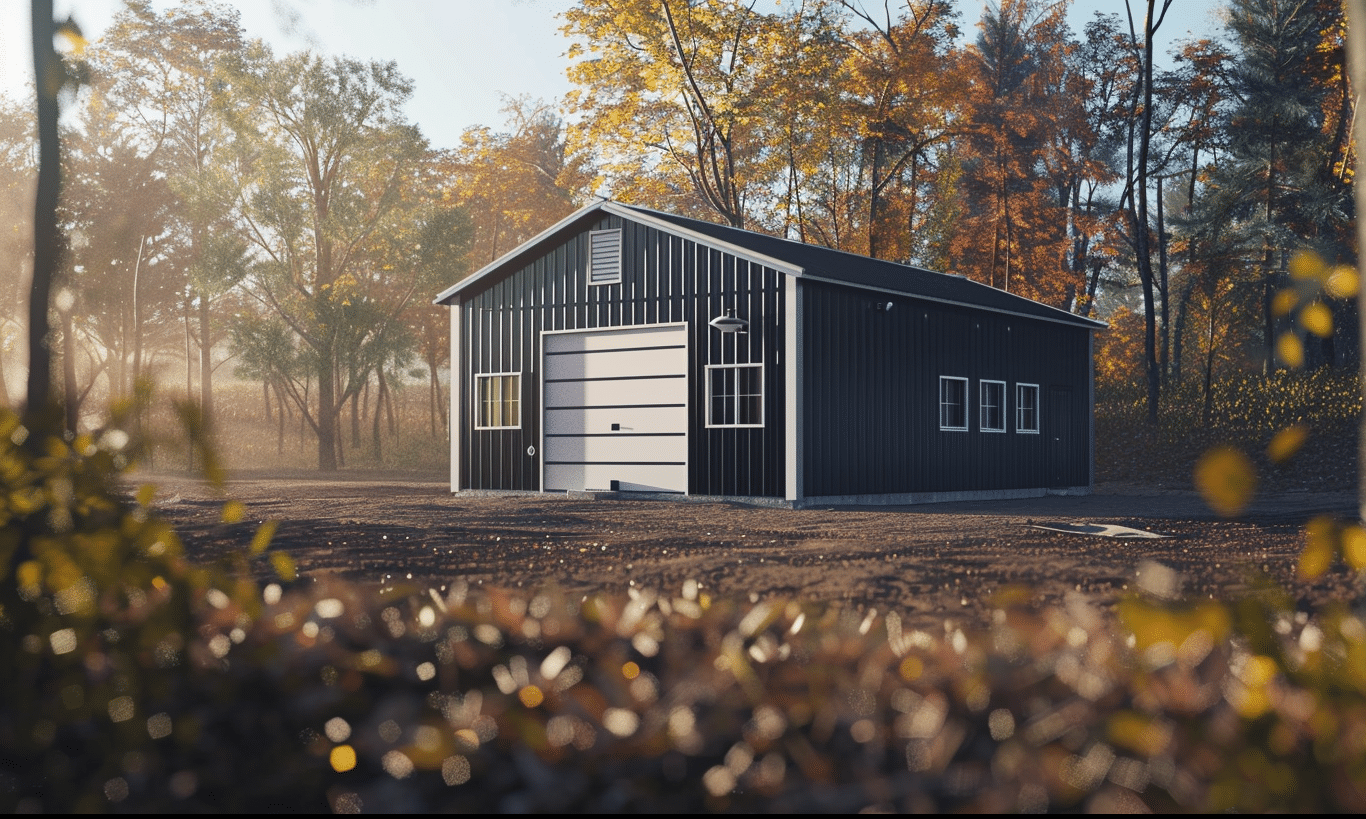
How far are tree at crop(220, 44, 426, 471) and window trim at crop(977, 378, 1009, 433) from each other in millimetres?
17402

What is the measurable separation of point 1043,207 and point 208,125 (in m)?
25.7

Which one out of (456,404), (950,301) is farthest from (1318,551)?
(456,404)

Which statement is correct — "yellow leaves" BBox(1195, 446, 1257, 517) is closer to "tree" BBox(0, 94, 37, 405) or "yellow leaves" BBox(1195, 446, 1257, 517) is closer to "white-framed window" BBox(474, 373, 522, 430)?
"white-framed window" BBox(474, 373, 522, 430)

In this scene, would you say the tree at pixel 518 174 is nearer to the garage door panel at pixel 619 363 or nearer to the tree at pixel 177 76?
the tree at pixel 177 76

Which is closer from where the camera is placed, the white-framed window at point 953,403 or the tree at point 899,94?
the white-framed window at point 953,403

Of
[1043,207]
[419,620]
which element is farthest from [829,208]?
[419,620]

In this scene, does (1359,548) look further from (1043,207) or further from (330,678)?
(1043,207)

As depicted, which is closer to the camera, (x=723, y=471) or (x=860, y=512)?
(x=860, y=512)

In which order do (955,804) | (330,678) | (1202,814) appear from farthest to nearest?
(330,678), (955,804), (1202,814)

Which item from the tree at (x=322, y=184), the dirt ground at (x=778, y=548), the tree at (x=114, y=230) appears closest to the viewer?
the dirt ground at (x=778, y=548)

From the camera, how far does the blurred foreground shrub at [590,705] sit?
89.8 inches

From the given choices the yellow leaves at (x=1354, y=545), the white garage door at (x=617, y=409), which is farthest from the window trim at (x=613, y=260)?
the yellow leaves at (x=1354, y=545)

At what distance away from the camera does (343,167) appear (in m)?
30.3

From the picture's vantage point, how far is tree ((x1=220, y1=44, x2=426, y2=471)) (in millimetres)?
28906
